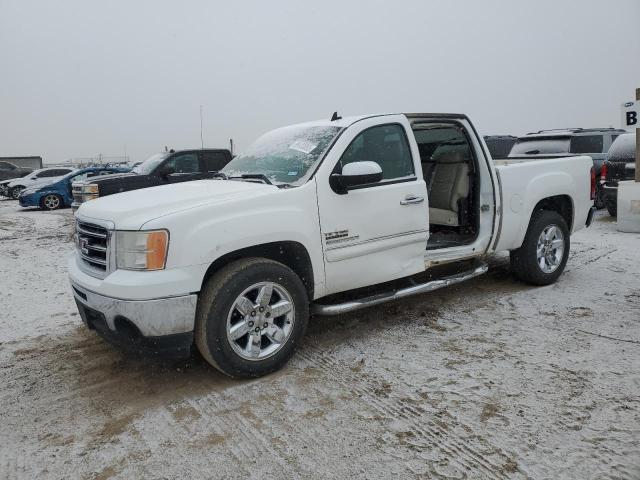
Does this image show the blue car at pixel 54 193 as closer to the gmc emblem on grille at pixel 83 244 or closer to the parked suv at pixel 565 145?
the parked suv at pixel 565 145

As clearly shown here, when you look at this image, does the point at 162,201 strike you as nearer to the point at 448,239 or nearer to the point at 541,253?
the point at 448,239

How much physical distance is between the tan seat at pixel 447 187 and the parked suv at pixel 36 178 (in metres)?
17.8

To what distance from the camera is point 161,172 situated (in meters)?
9.84

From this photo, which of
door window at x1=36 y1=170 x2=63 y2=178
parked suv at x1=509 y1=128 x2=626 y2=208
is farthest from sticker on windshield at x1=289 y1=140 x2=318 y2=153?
door window at x1=36 y1=170 x2=63 y2=178

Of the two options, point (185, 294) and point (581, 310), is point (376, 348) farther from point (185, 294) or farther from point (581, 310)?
point (581, 310)

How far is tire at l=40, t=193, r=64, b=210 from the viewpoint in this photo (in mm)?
16094

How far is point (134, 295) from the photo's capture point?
3.01 meters

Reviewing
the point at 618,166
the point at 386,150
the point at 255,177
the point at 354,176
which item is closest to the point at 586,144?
the point at 618,166

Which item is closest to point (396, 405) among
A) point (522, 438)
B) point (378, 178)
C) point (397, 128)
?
point (522, 438)

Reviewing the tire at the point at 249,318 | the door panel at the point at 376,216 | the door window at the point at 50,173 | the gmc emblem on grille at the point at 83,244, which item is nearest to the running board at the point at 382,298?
the door panel at the point at 376,216

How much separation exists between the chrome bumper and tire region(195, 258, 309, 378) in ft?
0.37

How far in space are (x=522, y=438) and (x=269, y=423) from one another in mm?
1381

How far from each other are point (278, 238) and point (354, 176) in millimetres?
722

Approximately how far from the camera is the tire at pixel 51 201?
16.1 metres
